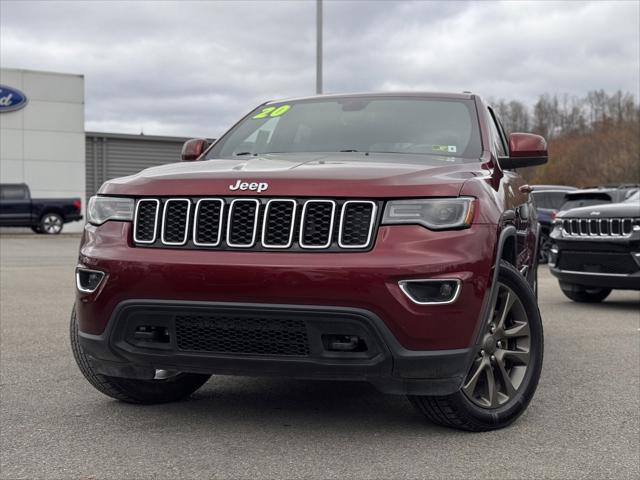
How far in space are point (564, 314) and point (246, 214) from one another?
19.8 feet

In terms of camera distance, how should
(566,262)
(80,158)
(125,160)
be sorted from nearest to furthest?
(566,262), (80,158), (125,160)

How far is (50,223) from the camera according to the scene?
30.2 meters

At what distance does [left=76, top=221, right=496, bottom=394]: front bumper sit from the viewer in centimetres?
354

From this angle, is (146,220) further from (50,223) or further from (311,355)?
(50,223)

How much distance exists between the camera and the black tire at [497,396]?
396 cm

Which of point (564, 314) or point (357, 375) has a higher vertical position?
point (357, 375)

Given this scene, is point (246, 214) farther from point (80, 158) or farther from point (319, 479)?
point (80, 158)

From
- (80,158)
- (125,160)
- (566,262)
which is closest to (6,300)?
(566,262)

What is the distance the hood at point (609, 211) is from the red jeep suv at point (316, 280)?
210 inches

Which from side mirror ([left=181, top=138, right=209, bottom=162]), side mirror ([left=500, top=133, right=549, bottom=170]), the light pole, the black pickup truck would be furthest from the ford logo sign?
side mirror ([left=500, top=133, right=549, bottom=170])

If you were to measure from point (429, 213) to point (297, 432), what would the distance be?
1.21 meters

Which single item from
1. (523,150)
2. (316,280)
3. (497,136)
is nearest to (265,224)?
(316,280)

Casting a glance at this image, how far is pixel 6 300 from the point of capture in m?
9.80

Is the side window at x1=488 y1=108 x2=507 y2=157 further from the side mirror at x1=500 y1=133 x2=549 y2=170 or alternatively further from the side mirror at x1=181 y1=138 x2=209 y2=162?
the side mirror at x1=181 y1=138 x2=209 y2=162
